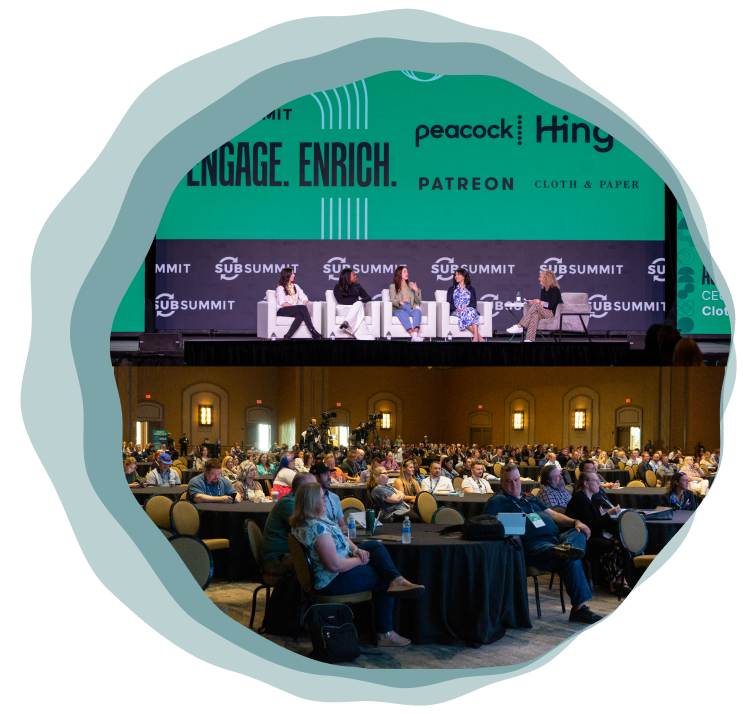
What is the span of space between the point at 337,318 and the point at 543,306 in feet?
9.91

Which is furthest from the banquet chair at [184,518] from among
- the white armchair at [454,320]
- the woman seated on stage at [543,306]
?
the woman seated on stage at [543,306]

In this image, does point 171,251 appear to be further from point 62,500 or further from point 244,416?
point 244,416

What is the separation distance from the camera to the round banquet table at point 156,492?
26.7 feet

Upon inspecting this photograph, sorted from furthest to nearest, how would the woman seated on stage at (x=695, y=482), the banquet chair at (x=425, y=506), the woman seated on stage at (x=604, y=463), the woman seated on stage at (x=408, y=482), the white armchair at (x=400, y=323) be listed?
1. the woman seated on stage at (x=604, y=463)
2. the white armchair at (x=400, y=323)
3. the woman seated on stage at (x=695, y=482)
4. the woman seated on stage at (x=408, y=482)
5. the banquet chair at (x=425, y=506)

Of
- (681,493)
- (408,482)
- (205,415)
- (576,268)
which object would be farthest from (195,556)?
(205,415)

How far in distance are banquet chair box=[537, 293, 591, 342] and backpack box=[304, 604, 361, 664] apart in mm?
7719

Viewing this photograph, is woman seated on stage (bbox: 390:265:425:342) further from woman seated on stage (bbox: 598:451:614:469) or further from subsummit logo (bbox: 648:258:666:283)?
woman seated on stage (bbox: 598:451:614:469)

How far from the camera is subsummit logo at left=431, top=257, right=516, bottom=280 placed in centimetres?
1166

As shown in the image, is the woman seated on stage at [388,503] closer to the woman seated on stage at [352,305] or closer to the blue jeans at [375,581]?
the blue jeans at [375,581]

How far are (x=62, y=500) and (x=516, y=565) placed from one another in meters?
3.04

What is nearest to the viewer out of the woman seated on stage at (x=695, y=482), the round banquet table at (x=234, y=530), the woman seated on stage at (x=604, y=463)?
the round banquet table at (x=234, y=530)

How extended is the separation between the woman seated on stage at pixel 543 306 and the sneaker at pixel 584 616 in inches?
252

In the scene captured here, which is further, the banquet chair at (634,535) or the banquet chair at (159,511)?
the banquet chair at (159,511)

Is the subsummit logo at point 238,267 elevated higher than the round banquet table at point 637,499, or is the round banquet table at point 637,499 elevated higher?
the subsummit logo at point 238,267
